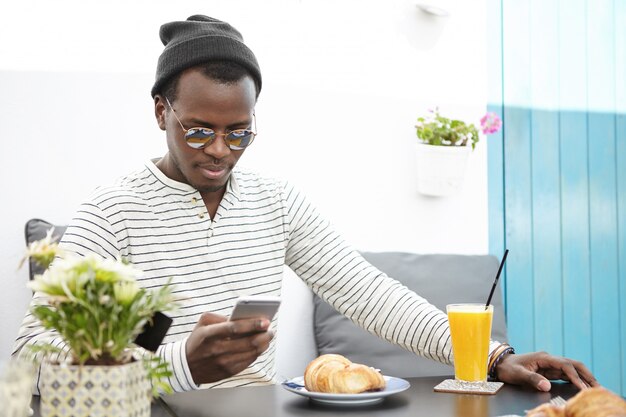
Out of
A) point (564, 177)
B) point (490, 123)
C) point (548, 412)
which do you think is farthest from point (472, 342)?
point (564, 177)

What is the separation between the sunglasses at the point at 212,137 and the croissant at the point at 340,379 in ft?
1.82

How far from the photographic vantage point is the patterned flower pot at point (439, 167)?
298 cm

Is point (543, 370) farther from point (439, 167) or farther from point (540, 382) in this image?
point (439, 167)

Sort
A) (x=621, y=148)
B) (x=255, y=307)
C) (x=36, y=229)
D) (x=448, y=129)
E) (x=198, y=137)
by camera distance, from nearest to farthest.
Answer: (x=255, y=307) → (x=198, y=137) → (x=36, y=229) → (x=448, y=129) → (x=621, y=148)

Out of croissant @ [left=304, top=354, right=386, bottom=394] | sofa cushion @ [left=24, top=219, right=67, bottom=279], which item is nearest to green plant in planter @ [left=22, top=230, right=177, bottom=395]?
croissant @ [left=304, top=354, right=386, bottom=394]

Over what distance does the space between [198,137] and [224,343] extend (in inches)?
22.3

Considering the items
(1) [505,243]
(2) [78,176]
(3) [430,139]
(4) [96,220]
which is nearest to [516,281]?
(1) [505,243]

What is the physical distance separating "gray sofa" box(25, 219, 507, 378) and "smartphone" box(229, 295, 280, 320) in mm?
1400

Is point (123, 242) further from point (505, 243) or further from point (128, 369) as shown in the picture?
point (505, 243)

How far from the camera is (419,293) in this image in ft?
9.05

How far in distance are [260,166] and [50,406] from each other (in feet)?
6.12

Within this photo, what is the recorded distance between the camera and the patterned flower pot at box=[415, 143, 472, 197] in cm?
298

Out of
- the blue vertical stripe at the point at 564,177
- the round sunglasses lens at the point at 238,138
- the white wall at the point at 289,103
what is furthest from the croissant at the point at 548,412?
the blue vertical stripe at the point at 564,177

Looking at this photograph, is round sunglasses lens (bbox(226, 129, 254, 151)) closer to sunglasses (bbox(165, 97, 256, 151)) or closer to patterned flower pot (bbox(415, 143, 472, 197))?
sunglasses (bbox(165, 97, 256, 151))
